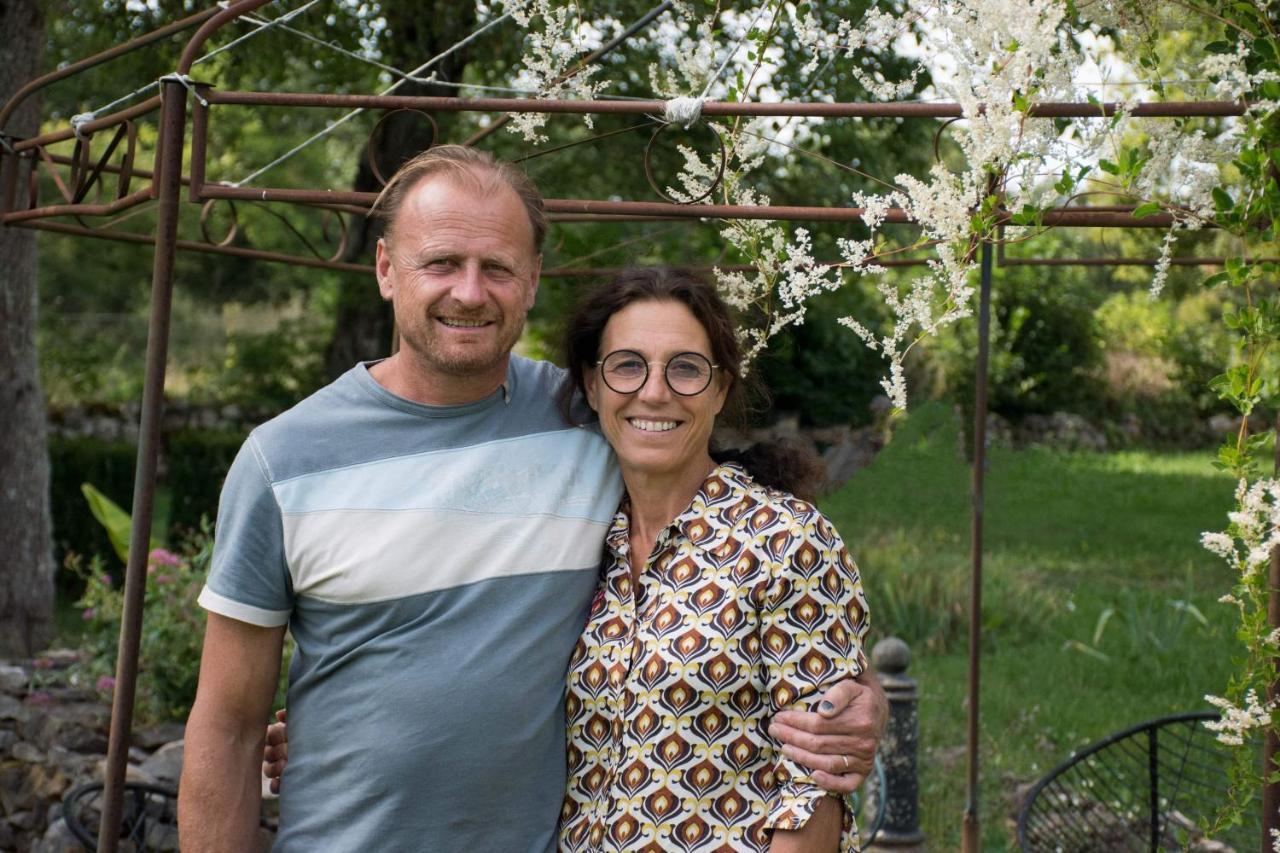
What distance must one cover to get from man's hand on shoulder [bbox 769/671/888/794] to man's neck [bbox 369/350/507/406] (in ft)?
2.16

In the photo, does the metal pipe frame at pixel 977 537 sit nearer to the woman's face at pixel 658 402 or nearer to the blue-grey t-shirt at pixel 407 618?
the woman's face at pixel 658 402

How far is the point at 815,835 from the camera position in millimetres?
1741

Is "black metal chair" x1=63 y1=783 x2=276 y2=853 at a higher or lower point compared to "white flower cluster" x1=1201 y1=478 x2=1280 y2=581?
lower

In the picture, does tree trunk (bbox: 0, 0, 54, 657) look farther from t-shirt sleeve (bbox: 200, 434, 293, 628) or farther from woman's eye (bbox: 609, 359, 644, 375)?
woman's eye (bbox: 609, 359, 644, 375)

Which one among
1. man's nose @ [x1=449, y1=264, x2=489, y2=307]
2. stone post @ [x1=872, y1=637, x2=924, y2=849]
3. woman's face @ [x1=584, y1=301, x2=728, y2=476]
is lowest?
stone post @ [x1=872, y1=637, x2=924, y2=849]

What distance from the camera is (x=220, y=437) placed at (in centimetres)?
970

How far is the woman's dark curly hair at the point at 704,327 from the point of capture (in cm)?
196

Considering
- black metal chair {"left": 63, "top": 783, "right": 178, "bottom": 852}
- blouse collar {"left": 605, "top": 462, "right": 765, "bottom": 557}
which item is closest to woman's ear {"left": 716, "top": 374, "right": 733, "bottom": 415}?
blouse collar {"left": 605, "top": 462, "right": 765, "bottom": 557}

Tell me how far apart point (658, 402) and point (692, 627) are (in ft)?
1.06

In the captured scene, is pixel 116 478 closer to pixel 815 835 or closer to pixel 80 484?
pixel 80 484

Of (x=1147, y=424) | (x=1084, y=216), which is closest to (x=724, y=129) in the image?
(x=1084, y=216)

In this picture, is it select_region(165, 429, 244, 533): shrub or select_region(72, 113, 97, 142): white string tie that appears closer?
select_region(72, 113, 97, 142): white string tie

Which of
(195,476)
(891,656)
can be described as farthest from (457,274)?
(195,476)

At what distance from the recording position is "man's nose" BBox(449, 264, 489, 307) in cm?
189
